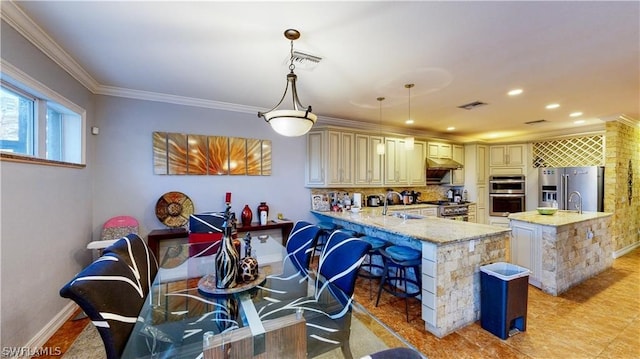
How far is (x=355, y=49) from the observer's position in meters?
2.21

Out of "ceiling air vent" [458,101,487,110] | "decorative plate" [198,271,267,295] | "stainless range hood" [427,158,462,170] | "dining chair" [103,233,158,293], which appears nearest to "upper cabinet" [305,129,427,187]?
"stainless range hood" [427,158,462,170]

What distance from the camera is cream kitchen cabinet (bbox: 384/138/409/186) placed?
4910mm

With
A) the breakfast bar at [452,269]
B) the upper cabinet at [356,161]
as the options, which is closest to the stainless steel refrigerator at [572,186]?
the upper cabinet at [356,161]

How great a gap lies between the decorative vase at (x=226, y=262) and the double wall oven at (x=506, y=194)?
6051 millimetres

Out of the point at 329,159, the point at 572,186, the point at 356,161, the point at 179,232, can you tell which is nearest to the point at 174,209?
the point at 179,232

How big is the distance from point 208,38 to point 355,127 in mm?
3261

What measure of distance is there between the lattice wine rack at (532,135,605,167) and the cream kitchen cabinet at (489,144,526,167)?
9.8 inches

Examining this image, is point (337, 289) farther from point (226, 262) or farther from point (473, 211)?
point (473, 211)

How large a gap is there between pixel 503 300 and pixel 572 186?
4.20m

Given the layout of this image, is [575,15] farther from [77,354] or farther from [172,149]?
[77,354]

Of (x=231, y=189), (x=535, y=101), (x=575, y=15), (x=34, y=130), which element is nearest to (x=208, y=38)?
(x=34, y=130)

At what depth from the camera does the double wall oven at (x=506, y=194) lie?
18.6ft

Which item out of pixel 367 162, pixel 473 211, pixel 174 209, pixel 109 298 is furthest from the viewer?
pixel 473 211

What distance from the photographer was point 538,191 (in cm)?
544
